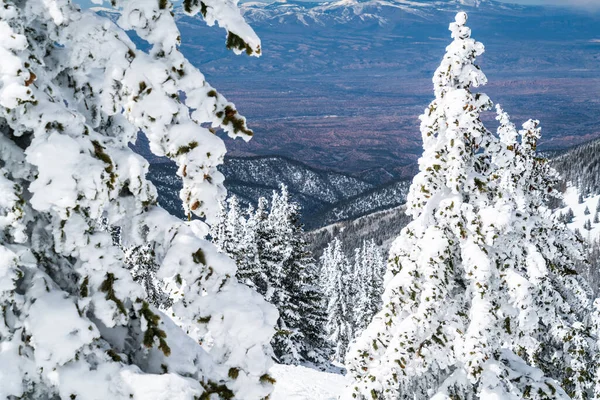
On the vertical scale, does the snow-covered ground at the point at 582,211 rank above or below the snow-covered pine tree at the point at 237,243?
below

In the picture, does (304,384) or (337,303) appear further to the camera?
(337,303)

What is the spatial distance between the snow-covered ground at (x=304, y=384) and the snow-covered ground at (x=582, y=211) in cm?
10143

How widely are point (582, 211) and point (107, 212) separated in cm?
14311

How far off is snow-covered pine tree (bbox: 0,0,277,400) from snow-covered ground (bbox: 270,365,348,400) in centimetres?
1365

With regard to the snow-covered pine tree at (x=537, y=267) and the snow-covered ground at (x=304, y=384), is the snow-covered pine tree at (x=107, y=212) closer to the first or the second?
the snow-covered pine tree at (x=537, y=267)

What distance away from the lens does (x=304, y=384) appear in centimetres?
1861

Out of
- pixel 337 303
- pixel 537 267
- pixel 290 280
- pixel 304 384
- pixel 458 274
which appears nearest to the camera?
pixel 458 274

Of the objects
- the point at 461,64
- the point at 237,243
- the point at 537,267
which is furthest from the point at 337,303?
the point at 461,64

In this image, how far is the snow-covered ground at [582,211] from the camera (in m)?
110

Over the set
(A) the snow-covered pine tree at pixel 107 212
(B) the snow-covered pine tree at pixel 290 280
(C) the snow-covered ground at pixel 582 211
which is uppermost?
(A) the snow-covered pine tree at pixel 107 212

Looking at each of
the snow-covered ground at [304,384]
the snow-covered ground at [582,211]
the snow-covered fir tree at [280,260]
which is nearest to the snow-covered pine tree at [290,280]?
the snow-covered fir tree at [280,260]

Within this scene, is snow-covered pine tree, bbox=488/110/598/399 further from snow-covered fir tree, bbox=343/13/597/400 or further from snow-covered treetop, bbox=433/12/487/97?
snow-covered treetop, bbox=433/12/487/97

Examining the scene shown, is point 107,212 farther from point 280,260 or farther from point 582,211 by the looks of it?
point 582,211

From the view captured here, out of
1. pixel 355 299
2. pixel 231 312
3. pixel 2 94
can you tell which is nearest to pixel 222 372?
pixel 231 312
